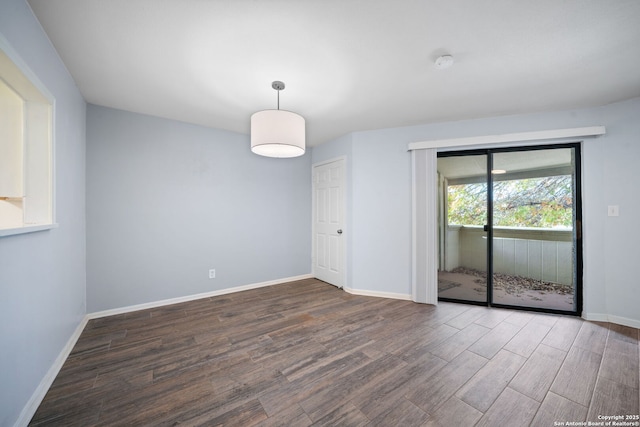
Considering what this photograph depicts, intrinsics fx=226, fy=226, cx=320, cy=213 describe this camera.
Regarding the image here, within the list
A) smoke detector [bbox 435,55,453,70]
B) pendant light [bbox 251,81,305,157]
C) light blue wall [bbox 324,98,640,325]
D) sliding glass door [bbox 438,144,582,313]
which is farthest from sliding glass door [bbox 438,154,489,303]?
pendant light [bbox 251,81,305,157]

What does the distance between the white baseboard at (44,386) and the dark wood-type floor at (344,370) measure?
4 centimetres

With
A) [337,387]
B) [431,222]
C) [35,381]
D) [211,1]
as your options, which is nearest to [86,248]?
[35,381]

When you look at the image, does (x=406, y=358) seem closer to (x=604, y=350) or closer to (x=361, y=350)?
(x=361, y=350)

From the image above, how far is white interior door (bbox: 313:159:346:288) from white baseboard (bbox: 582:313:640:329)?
9.67 ft

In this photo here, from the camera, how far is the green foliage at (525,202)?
2852 mm

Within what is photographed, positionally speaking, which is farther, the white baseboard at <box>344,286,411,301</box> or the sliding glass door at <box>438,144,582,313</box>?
the white baseboard at <box>344,286,411,301</box>

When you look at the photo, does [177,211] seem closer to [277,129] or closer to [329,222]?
[277,129]

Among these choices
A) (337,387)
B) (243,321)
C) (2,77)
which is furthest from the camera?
(243,321)

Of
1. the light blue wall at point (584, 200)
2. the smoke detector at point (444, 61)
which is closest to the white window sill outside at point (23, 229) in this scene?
the smoke detector at point (444, 61)

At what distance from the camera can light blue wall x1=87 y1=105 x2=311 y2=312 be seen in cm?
270

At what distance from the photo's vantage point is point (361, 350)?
2.03 meters

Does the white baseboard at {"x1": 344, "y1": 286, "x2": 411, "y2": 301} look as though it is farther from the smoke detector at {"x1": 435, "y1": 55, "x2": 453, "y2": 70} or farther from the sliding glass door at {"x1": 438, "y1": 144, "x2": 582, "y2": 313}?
the smoke detector at {"x1": 435, "y1": 55, "x2": 453, "y2": 70}

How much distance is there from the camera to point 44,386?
1.54 m

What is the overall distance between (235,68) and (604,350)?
415cm
